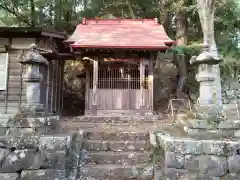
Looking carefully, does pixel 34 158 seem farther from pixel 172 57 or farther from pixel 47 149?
pixel 172 57

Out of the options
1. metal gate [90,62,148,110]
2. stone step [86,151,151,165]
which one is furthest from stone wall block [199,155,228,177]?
metal gate [90,62,148,110]

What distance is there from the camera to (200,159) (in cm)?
514

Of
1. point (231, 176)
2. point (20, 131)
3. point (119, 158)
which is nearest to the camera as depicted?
point (231, 176)

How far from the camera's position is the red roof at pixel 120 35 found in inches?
460

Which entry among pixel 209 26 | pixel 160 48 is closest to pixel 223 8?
pixel 209 26

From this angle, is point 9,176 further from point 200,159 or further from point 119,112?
point 119,112

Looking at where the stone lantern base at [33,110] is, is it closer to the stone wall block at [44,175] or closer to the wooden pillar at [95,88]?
the stone wall block at [44,175]

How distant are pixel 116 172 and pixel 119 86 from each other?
722 centimetres

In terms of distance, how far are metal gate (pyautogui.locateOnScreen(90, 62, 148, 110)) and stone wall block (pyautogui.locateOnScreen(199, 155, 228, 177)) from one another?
7.25 meters

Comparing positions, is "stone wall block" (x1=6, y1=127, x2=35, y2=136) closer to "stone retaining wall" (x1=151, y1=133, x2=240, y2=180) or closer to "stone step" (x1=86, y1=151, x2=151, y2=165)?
"stone step" (x1=86, y1=151, x2=151, y2=165)

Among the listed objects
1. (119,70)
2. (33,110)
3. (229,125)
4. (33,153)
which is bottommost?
(33,153)

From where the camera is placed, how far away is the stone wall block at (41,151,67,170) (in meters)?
5.37

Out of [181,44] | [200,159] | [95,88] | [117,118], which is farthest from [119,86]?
[200,159]

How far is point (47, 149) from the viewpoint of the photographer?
5449mm
